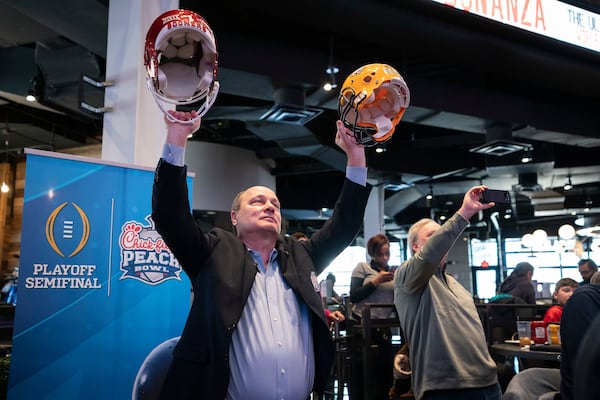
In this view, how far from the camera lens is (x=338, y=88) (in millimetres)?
5965

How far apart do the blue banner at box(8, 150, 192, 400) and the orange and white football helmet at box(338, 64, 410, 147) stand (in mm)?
1156

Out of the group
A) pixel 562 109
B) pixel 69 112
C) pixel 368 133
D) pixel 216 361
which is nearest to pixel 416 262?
pixel 368 133

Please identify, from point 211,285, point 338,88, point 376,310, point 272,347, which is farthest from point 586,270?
point 211,285

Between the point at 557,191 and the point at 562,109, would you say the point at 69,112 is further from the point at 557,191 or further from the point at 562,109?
the point at 557,191

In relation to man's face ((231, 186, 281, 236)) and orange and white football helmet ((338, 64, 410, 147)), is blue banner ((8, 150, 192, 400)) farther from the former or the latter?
orange and white football helmet ((338, 64, 410, 147))

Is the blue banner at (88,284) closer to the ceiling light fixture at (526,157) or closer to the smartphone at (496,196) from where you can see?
the smartphone at (496,196)

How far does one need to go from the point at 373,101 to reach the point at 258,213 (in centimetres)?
52

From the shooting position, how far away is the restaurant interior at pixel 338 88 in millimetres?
4496

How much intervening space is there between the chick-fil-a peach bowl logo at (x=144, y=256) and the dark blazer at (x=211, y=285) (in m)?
1.07

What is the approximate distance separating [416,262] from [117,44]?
242 cm

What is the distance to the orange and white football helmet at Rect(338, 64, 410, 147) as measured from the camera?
5.51ft

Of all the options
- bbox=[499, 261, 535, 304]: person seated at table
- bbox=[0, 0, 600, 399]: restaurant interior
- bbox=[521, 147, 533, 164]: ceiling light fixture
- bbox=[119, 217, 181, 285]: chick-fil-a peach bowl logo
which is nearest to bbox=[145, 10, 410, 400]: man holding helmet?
bbox=[119, 217, 181, 285]: chick-fil-a peach bowl logo

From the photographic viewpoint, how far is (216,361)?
4.98 ft

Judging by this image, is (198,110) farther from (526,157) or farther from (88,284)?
(526,157)
